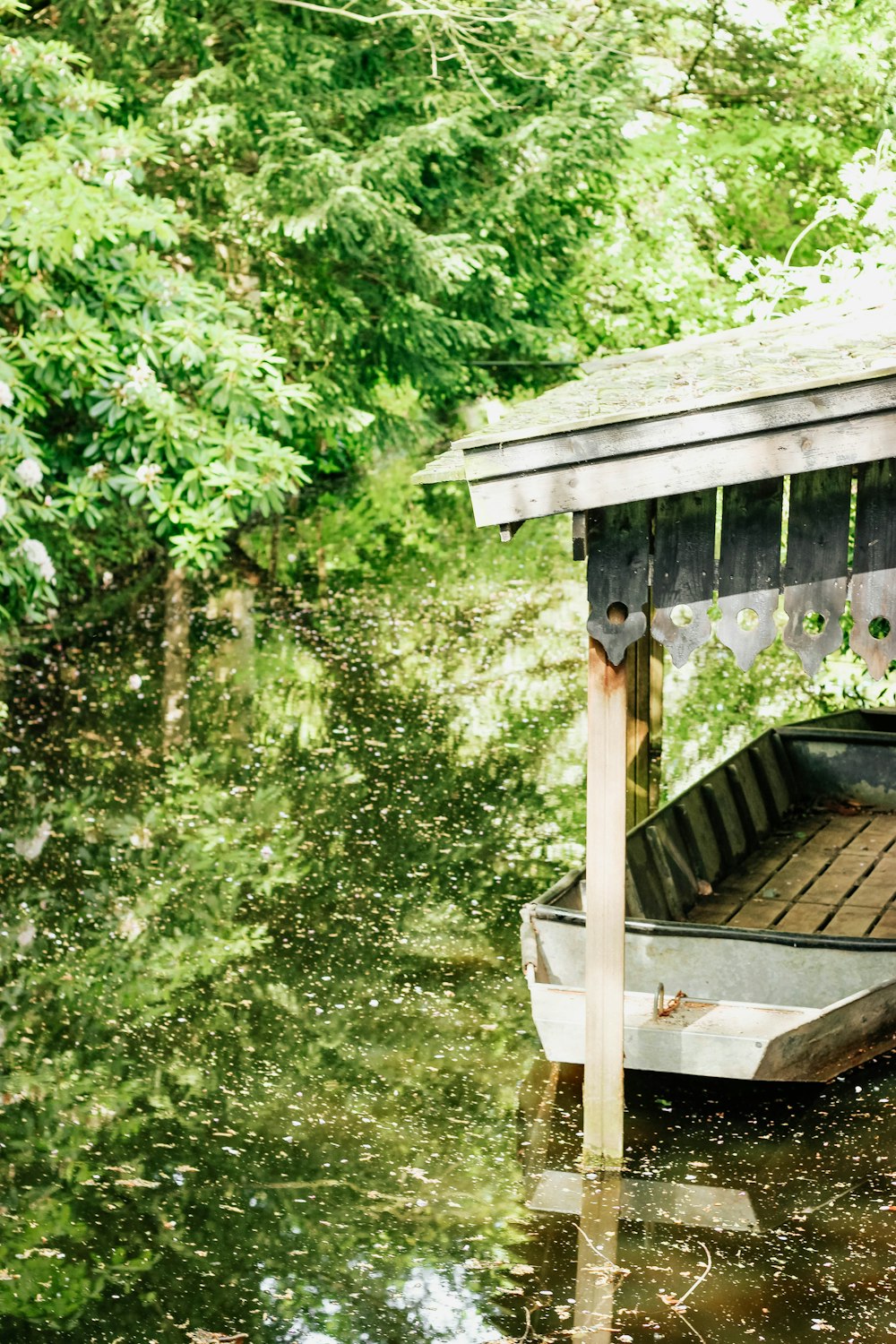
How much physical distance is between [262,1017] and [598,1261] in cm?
305

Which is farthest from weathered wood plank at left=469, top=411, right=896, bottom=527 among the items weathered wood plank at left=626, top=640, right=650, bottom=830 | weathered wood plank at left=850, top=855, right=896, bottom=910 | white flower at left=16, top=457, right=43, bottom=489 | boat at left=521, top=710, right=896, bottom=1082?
white flower at left=16, top=457, right=43, bottom=489

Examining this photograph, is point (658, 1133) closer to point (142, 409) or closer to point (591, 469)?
point (591, 469)

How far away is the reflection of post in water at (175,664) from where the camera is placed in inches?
568

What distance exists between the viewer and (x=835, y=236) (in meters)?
20.6

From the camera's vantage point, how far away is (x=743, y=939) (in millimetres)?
7211

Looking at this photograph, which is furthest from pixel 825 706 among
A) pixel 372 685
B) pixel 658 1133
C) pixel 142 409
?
pixel 658 1133

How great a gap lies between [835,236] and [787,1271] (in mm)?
17245

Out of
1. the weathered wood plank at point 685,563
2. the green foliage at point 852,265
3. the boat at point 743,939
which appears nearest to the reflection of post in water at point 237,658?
the boat at point 743,939

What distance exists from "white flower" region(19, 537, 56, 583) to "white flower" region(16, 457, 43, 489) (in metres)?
0.39

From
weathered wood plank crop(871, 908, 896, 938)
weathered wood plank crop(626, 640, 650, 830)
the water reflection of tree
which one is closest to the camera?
the water reflection of tree

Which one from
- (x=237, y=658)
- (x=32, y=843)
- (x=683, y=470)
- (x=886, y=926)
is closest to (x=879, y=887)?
(x=886, y=926)

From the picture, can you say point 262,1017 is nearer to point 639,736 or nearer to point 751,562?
point 639,736

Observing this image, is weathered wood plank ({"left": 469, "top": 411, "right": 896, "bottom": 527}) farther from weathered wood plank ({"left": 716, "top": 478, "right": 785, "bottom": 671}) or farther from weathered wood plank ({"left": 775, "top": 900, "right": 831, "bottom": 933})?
weathered wood plank ({"left": 775, "top": 900, "right": 831, "bottom": 933})

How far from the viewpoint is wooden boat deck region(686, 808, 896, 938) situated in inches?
336
